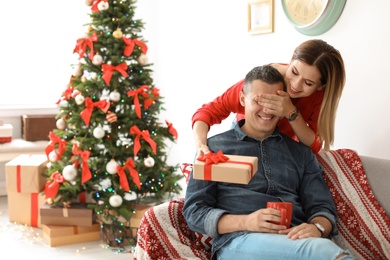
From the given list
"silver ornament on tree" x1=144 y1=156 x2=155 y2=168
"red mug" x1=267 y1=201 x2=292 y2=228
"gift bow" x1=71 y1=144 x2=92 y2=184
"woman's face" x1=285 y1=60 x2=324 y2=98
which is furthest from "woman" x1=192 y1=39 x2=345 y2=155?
"gift bow" x1=71 y1=144 x2=92 y2=184

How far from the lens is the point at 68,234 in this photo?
3.47 meters

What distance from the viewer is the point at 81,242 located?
351 centimetres

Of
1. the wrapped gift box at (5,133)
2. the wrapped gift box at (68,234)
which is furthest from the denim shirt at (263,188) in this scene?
the wrapped gift box at (5,133)

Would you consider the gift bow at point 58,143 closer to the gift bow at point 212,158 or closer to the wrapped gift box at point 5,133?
the wrapped gift box at point 5,133

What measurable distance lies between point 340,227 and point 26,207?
2607mm

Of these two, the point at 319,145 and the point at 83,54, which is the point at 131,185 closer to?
the point at 83,54

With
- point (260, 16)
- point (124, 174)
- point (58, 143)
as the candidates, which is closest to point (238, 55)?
point (260, 16)

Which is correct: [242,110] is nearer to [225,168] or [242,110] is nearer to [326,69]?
[326,69]

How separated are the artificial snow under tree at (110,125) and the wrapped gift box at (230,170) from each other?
1619mm

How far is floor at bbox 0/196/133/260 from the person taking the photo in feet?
10.7

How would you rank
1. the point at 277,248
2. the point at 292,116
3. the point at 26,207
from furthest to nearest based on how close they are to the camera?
1. the point at 26,207
2. the point at 292,116
3. the point at 277,248

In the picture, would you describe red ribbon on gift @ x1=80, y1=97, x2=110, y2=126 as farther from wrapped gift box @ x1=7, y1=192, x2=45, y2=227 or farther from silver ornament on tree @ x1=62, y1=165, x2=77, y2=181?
Result: wrapped gift box @ x1=7, y1=192, x2=45, y2=227

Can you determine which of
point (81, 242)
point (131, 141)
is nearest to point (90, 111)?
point (131, 141)

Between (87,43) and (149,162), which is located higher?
(87,43)
